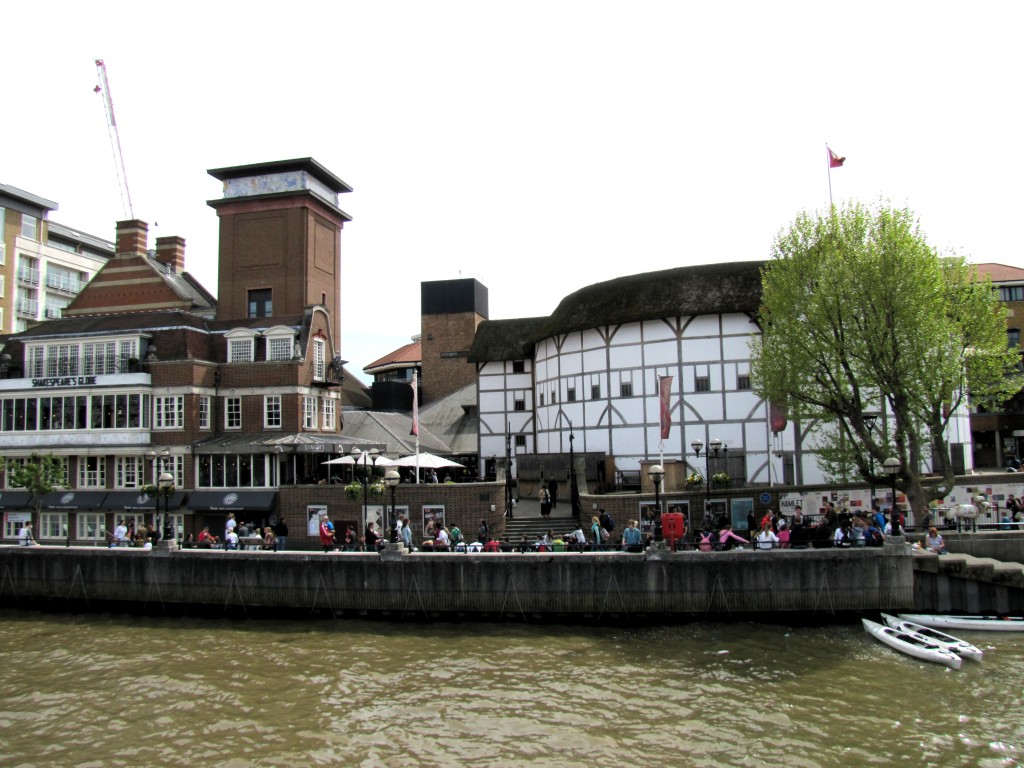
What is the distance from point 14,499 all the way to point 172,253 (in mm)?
17982

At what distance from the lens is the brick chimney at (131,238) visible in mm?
45562

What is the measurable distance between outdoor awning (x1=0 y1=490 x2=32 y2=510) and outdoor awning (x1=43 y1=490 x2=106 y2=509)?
3.20 feet

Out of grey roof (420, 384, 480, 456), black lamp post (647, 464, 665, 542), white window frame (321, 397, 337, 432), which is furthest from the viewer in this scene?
grey roof (420, 384, 480, 456)

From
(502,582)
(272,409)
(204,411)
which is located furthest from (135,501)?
(502,582)

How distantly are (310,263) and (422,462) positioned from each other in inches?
650

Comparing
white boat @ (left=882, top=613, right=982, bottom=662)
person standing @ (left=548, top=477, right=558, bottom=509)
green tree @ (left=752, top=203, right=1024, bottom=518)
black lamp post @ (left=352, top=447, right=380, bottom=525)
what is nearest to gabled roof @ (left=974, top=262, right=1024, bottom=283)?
green tree @ (left=752, top=203, right=1024, bottom=518)

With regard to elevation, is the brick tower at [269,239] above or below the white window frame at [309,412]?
above

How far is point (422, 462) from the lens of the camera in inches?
1248

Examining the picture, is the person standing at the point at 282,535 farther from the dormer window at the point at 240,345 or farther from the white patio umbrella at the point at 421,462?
the dormer window at the point at 240,345

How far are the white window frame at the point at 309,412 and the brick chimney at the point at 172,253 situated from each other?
1675cm

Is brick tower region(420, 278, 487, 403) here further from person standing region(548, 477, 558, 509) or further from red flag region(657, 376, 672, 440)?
red flag region(657, 376, 672, 440)

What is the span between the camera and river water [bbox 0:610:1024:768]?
13797 millimetres

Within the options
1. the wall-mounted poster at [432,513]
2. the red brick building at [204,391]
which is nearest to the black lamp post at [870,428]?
the wall-mounted poster at [432,513]

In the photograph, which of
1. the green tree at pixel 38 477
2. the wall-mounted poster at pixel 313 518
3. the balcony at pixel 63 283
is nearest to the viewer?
the wall-mounted poster at pixel 313 518
